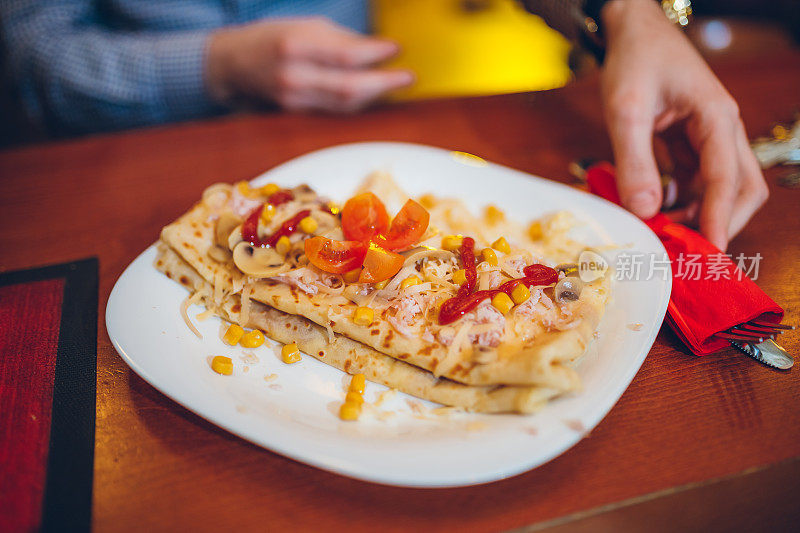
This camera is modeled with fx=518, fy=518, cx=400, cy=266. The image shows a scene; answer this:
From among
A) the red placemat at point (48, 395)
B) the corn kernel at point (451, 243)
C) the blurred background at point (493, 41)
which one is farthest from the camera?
the blurred background at point (493, 41)

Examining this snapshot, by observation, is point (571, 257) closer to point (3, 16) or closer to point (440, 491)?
point (440, 491)

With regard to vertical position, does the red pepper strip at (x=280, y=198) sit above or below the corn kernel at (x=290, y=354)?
above

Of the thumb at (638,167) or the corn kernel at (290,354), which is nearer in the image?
the corn kernel at (290,354)

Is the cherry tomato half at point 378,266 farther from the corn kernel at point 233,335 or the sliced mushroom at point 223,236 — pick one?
the sliced mushroom at point 223,236

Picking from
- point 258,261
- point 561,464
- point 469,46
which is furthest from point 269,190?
point 469,46

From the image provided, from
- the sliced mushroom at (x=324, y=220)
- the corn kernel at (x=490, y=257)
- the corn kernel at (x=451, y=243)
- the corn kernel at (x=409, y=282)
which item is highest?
the corn kernel at (x=490, y=257)

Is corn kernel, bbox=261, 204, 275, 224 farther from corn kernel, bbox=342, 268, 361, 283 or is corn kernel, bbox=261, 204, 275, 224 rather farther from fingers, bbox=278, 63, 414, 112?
fingers, bbox=278, 63, 414, 112

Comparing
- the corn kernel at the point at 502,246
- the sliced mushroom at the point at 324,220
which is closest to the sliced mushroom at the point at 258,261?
the sliced mushroom at the point at 324,220

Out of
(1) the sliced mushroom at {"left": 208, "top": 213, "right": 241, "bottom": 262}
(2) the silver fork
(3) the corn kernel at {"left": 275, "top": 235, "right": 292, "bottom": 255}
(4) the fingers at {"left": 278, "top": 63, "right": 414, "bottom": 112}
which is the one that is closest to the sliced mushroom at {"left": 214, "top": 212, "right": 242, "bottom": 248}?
(1) the sliced mushroom at {"left": 208, "top": 213, "right": 241, "bottom": 262}

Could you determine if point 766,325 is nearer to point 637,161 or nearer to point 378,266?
point 637,161

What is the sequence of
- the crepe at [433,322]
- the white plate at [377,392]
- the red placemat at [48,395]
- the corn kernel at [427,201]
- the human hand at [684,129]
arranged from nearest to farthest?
1. the white plate at [377,392]
2. the red placemat at [48,395]
3. the crepe at [433,322]
4. the human hand at [684,129]
5. the corn kernel at [427,201]
